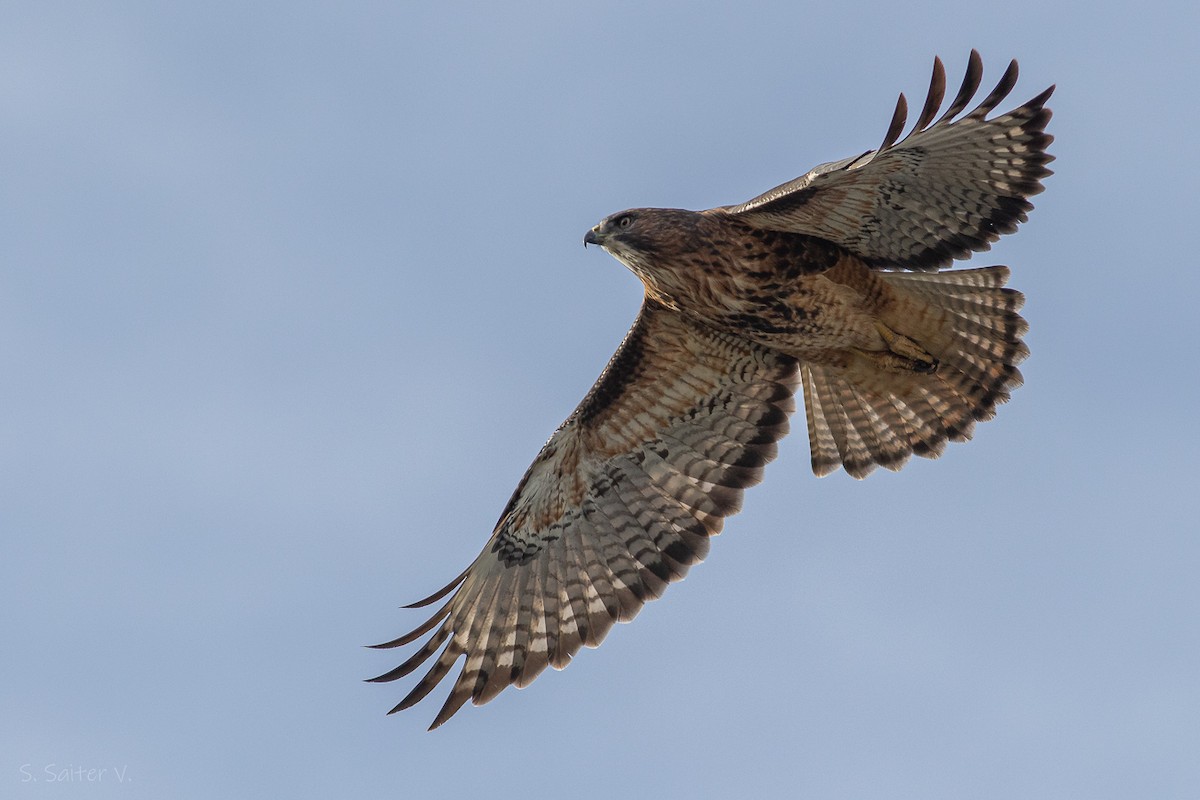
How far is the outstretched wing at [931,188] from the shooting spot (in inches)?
382

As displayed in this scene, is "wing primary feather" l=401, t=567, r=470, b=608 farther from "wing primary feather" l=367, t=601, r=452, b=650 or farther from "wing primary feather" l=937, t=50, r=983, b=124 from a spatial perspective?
"wing primary feather" l=937, t=50, r=983, b=124

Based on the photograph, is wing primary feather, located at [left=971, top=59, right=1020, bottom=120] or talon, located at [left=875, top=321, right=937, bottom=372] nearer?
wing primary feather, located at [left=971, top=59, right=1020, bottom=120]

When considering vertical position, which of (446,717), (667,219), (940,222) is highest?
(667,219)

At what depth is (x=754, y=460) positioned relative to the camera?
11430 millimetres

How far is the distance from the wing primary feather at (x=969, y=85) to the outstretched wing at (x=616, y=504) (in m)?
2.36

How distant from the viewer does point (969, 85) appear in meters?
9.45

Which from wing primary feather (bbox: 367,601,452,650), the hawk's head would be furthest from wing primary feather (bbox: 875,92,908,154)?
wing primary feather (bbox: 367,601,452,650)

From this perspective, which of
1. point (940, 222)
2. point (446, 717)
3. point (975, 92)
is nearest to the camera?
point (975, 92)

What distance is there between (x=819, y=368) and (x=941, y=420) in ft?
2.97

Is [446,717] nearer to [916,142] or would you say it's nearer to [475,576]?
[475,576]

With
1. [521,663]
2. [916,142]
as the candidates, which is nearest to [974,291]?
[916,142]

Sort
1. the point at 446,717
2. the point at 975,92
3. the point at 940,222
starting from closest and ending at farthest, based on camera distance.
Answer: the point at 975,92 → the point at 940,222 → the point at 446,717

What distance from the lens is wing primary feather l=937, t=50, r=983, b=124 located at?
30.6 ft

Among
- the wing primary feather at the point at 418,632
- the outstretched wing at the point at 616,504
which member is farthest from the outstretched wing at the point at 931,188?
the wing primary feather at the point at 418,632
